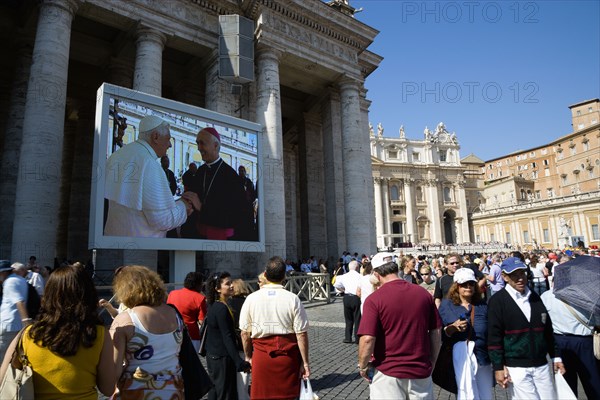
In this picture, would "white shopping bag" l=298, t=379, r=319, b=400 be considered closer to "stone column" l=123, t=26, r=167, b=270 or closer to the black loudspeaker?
"stone column" l=123, t=26, r=167, b=270

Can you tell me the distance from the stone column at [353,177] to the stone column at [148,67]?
8.54 m

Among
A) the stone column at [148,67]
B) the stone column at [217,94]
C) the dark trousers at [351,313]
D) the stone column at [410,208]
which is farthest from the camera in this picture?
the stone column at [410,208]

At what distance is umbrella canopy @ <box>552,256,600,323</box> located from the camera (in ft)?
10.5

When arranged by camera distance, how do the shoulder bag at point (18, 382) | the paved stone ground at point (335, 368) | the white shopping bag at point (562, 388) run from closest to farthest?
the shoulder bag at point (18, 382) < the white shopping bag at point (562, 388) < the paved stone ground at point (335, 368)

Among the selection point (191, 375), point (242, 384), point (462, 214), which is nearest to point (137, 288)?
point (191, 375)

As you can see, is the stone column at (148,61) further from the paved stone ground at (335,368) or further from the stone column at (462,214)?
the stone column at (462,214)

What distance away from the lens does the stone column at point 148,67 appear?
12250 millimetres

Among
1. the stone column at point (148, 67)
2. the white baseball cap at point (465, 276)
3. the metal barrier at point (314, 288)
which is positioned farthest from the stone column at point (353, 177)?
the white baseball cap at point (465, 276)

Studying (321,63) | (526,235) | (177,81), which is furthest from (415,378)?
(526,235)

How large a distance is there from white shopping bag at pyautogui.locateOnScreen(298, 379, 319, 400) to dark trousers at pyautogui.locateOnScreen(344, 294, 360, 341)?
15.1 ft

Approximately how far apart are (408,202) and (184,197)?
5193 centimetres

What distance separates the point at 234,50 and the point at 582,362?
13.5 metres

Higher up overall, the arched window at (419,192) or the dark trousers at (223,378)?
the arched window at (419,192)

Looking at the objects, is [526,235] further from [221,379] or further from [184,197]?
[221,379]
